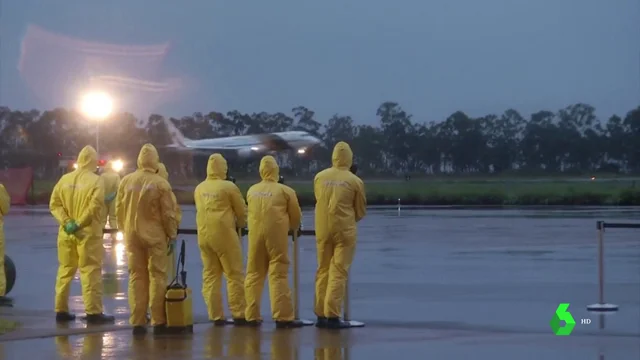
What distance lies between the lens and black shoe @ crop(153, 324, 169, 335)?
10812 millimetres

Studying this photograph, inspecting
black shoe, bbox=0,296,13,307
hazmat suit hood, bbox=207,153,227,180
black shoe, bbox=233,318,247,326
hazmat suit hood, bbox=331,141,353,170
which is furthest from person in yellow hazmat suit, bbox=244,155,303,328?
black shoe, bbox=0,296,13,307

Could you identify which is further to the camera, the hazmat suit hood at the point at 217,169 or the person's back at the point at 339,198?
the hazmat suit hood at the point at 217,169

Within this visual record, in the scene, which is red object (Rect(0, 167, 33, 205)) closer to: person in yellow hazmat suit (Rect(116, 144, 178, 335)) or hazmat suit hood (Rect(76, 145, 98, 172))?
hazmat suit hood (Rect(76, 145, 98, 172))

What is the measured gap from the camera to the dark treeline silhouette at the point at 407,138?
86.6 m

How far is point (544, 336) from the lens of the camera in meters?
10.4

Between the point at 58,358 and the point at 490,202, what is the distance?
40.5 meters

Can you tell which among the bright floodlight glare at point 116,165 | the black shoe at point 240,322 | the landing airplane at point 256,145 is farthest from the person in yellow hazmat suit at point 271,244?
the landing airplane at point 256,145

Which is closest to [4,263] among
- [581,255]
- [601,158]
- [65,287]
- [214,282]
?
[65,287]

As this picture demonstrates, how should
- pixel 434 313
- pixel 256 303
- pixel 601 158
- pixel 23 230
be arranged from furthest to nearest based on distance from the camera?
1. pixel 601 158
2. pixel 23 230
3. pixel 434 313
4. pixel 256 303

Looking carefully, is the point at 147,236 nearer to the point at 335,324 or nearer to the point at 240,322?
the point at 240,322

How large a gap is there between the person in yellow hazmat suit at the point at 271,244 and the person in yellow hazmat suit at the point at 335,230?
0.32 m

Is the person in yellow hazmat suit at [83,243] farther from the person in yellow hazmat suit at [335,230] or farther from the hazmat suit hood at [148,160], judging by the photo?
the person in yellow hazmat suit at [335,230]

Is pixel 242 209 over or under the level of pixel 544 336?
over

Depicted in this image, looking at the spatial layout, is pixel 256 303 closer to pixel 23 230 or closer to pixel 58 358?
pixel 58 358
